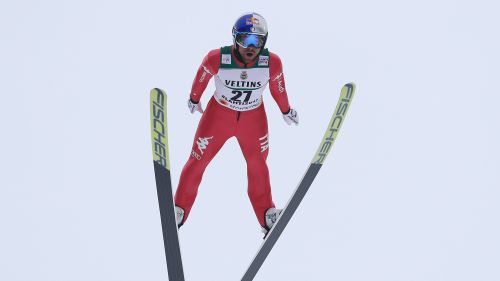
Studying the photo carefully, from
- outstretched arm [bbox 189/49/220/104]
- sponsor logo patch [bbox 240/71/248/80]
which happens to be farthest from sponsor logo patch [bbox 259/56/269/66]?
outstretched arm [bbox 189/49/220/104]

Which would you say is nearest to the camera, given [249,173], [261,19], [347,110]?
[261,19]

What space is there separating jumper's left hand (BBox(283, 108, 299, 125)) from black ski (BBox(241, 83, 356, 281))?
26 centimetres

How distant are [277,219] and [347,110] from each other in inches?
36.4

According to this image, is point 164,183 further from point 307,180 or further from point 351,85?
point 351,85

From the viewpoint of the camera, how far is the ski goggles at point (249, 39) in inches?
160

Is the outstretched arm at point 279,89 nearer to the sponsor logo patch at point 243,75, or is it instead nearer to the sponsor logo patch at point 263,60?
the sponsor logo patch at point 263,60

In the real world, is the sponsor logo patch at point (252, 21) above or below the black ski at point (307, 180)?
above

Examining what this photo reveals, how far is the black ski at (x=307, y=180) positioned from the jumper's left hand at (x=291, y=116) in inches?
10.3

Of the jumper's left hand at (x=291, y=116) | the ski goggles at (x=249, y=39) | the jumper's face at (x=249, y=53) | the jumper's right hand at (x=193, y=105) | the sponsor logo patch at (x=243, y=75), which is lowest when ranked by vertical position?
the jumper's left hand at (x=291, y=116)

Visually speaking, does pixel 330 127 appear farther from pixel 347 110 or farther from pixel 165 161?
pixel 165 161

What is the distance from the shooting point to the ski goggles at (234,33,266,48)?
13.3 ft

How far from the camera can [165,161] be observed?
398 centimetres

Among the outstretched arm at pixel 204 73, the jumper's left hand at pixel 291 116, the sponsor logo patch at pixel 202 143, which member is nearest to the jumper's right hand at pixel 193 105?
the outstretched arm at pixel 204 73

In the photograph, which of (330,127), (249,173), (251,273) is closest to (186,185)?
(249,173)
